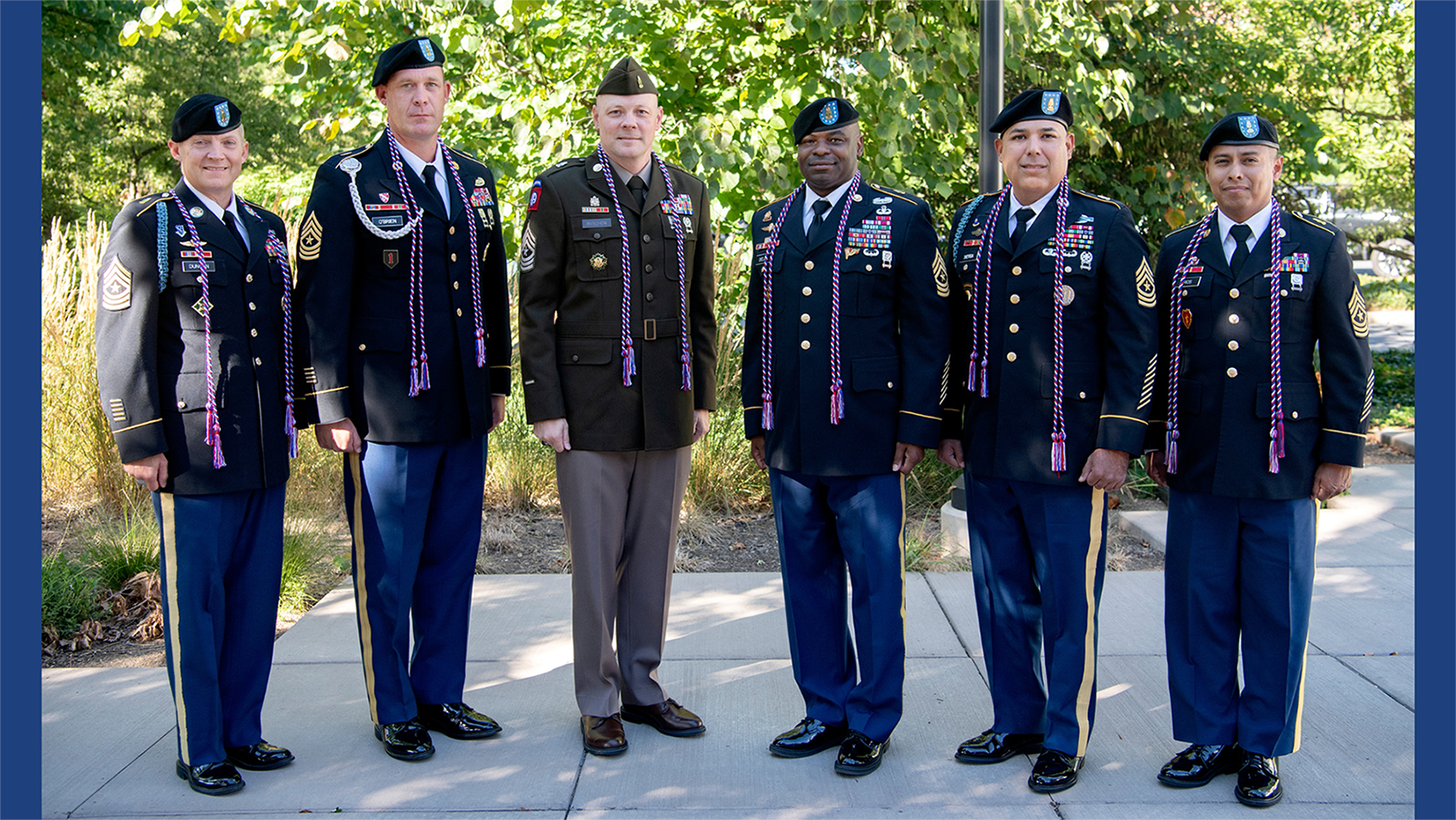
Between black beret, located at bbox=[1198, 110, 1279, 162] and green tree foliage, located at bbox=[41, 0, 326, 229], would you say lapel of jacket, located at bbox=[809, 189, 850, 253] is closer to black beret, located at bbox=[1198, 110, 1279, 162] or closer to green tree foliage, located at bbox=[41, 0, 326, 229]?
black beret, located at bbox=[1198, 110, 1279, 162]

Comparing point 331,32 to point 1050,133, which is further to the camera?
point 331,32

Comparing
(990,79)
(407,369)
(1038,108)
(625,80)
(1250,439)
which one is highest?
(990,79)

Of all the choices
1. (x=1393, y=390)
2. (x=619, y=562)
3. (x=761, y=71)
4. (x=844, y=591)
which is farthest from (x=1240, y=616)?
(x=1393, y=390)

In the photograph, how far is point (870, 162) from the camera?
6191 millimetres

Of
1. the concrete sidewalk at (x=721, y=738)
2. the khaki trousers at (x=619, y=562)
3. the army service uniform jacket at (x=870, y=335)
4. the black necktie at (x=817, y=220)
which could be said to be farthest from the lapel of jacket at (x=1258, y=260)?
the khaki trousers at (x=619, y=562)

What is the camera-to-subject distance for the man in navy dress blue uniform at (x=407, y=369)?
347cm

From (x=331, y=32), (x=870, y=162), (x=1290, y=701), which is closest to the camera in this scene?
(x=1290, y=701)

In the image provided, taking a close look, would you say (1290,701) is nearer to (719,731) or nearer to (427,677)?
(719,731)

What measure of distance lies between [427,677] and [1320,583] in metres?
4.16

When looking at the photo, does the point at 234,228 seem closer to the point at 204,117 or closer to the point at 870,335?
the point at 204,117

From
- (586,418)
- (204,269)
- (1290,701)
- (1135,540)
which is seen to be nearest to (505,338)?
(586,418)

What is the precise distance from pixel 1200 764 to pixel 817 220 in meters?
2.02

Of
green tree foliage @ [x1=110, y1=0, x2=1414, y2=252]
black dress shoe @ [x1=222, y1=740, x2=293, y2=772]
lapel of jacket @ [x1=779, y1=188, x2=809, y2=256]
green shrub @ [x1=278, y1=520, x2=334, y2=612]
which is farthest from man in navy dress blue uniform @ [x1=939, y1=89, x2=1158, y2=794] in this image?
green shrub @ [x1=278, y1=520, x2=334, y2=612]

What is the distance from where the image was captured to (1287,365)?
10.6ft
